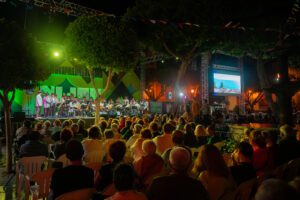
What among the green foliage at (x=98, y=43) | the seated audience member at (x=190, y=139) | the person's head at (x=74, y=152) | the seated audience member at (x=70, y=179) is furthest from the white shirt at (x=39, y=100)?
the seated audience member at (x=70, y=179)

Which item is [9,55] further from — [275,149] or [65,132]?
[275,149]

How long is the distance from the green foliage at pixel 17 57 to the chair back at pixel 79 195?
5.91 m

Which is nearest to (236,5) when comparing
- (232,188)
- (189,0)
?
(189,0)

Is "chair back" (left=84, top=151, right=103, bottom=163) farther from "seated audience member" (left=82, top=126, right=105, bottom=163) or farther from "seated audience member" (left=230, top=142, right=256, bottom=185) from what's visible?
"seated audience member" (left=230, top=142, right=256, bottom=185)

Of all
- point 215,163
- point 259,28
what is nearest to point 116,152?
point 215,163

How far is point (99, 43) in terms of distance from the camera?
40.4 feet

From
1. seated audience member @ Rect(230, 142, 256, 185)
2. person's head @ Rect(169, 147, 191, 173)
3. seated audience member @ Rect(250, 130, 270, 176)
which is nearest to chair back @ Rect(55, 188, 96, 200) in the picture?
person's head @ Rect(169, 147, 191, 173)

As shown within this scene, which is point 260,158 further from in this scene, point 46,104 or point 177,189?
point 46,104

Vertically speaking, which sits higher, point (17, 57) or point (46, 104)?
point (17, 57)

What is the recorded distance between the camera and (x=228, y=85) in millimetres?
23594

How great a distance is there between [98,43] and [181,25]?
428 centimetres

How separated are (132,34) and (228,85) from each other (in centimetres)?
1262

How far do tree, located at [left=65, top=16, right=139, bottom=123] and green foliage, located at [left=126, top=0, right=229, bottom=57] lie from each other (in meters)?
2.64

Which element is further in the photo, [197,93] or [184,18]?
[197,93]
